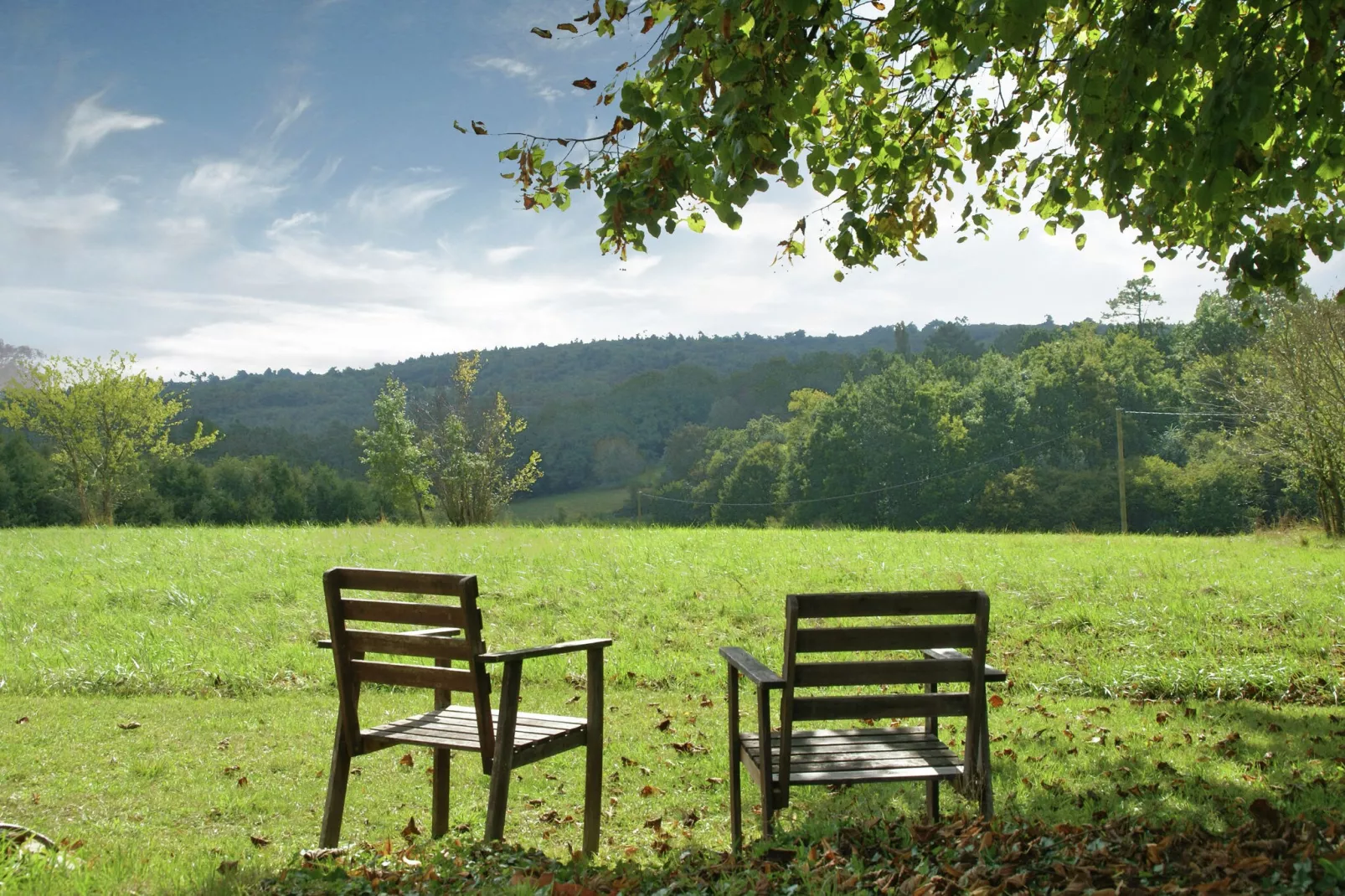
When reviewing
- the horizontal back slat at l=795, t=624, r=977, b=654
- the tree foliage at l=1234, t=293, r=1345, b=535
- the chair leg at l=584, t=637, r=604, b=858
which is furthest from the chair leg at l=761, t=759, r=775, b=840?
the tree foliage at l=1234, t=293, r=1345, b=535

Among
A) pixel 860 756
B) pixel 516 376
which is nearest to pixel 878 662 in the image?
pixel 860 756

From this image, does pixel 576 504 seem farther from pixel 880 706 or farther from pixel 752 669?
pixel 880 706

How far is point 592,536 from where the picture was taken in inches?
714

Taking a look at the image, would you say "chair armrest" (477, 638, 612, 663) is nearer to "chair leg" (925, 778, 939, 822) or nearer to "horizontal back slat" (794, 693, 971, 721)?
"horizontal back slat" (794, 693, 971, 721)

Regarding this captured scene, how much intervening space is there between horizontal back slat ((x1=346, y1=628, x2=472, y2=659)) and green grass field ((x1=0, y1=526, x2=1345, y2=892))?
1084 millimetres

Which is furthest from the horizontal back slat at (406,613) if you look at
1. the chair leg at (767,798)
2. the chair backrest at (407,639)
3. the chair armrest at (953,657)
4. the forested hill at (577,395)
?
the forested hill at (577,395)

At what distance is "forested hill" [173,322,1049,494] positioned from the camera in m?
75.8

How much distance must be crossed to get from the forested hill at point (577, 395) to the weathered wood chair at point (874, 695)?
66.4 metres

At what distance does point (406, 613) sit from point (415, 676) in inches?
13.1

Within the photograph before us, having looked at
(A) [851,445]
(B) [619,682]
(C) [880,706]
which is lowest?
(B) [619,682]

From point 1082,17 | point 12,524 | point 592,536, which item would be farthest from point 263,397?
point 1082,17

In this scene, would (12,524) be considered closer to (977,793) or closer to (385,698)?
(385,698)

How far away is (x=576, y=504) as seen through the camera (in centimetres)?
7619

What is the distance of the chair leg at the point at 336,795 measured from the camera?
4750 millimetres
